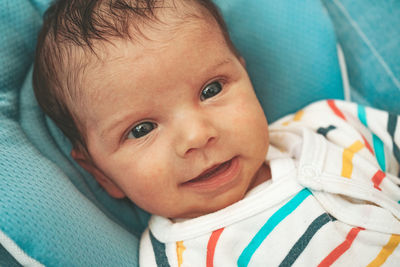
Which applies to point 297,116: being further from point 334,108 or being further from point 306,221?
point 306,221

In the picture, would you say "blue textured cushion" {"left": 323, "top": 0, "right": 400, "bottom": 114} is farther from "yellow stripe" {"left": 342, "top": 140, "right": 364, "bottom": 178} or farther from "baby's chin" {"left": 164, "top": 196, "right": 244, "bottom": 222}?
"baby's chin" {"left": 164, "top": 196, "right": 244, "bottom": 222}

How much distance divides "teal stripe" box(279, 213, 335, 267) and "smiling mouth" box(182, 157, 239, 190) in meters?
0.21

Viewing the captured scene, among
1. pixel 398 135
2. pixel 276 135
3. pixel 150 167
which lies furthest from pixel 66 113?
pixel 398 135

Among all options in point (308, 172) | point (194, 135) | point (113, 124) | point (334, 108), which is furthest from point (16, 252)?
point (334, 108)

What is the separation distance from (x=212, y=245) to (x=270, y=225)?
0.15 meters

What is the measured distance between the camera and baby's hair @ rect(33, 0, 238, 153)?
86cm

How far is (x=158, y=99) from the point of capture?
86 cm

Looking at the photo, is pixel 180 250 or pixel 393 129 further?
pixel 393 129

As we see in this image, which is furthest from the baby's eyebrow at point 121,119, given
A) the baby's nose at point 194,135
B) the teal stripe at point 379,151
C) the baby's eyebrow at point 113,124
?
the teal stripe at point 379,151

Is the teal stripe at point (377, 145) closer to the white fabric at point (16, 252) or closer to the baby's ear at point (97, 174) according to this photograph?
the baby's ear at point (97, 174)

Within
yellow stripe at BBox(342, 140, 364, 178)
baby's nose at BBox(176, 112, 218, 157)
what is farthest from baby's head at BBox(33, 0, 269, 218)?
yellow stripe at BBox(342, 140, 364, 178)

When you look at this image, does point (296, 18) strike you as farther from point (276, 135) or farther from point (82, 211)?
point (82, 211)

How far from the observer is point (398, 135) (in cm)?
105

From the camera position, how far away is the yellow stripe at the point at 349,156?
983mm
